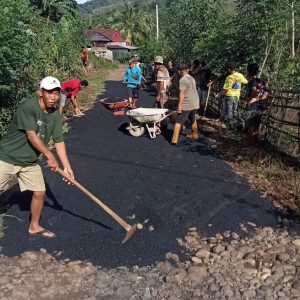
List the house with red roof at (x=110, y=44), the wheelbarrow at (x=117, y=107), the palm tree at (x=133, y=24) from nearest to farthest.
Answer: the wheelbarrow at (x=117, y=107) → the house with red roof at (x=110, y=44) → the palm tree at (x=133, y=24)

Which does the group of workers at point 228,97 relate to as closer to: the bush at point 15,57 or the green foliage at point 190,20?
the bush at point 15,57

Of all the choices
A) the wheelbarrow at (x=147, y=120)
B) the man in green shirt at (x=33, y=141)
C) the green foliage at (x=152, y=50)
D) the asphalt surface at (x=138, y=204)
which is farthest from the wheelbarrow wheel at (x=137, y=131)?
the green foliage at (x=152, y=50)

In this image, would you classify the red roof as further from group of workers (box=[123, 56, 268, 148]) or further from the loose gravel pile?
the loose gravel pile

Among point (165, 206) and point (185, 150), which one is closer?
point (165, 206)

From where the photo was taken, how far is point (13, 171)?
154 inches

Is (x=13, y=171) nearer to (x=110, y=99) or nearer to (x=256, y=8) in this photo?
(x=256, y=8)

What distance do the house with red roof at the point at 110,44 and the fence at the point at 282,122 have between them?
4467 centimetres

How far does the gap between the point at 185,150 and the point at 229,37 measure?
410 centimetres

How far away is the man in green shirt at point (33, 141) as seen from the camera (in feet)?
12.2

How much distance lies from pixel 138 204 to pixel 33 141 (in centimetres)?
163

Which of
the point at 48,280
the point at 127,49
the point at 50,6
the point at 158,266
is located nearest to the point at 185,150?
the point at 158,266

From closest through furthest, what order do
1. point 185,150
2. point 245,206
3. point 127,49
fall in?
point 245,206, point 185,150, point 127,49

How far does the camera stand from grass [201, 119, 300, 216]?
496cm

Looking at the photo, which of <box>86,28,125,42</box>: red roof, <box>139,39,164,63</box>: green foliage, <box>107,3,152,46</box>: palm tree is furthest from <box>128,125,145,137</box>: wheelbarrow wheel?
<box>107,3,152,46</box>: palm tree
